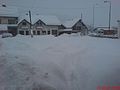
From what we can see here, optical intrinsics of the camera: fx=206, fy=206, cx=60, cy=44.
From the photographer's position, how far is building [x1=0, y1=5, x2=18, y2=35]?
2161 centimetres

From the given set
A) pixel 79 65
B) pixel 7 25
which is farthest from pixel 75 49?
pixel 7 25

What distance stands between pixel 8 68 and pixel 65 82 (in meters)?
1.06

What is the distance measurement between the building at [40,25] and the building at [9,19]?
0.95 m

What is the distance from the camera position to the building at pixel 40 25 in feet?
66.6

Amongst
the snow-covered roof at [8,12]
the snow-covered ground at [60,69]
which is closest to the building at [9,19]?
the snow-covered roof at [8,12]

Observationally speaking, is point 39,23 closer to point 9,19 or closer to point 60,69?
point 9,19

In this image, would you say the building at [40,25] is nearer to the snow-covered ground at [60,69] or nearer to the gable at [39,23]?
the gable at [39,23]

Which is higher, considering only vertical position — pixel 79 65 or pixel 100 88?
pixel 79 65

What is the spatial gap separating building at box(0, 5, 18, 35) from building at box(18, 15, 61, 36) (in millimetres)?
947

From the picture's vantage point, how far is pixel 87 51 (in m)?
4.36

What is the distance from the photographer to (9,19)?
73.3 ft

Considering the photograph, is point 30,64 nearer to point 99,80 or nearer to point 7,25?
point 99,80

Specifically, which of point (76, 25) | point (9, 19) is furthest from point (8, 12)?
point (76, 25)

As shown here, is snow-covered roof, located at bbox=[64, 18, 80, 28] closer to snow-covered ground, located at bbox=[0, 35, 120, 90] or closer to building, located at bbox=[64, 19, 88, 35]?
building, located at bbox=[64, 19, 88, 35]
